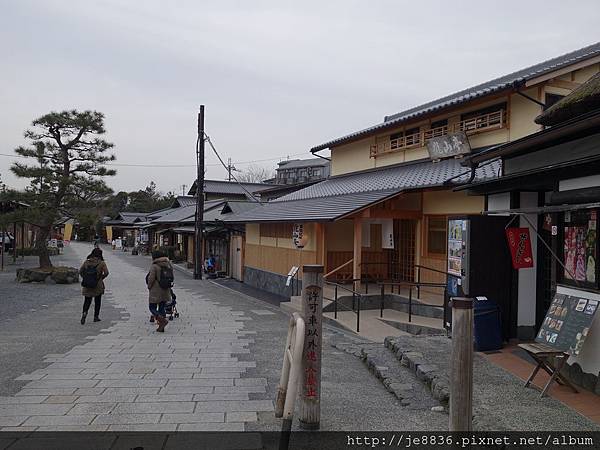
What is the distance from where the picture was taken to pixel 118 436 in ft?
15.3

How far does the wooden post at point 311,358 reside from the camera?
484cm

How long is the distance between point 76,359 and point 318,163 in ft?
190

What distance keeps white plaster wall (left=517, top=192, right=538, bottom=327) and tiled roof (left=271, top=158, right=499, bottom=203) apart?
273cm

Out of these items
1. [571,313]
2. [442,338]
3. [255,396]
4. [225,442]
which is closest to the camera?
[225,442]

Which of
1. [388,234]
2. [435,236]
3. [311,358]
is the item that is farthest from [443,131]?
[311,358]

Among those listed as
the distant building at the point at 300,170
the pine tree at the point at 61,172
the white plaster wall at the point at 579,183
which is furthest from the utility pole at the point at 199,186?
the distant building at the point at 300,170

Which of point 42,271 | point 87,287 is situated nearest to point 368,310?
point 87,287

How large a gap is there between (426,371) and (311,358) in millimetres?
2213

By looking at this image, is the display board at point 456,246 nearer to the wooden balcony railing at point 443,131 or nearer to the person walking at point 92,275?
the wooden balcony railing at point 443,131

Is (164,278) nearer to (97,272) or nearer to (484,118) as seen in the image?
(97,272)

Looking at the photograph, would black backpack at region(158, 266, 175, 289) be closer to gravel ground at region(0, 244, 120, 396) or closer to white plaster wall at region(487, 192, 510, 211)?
gravel ground at region(0, 244, 120, 396)

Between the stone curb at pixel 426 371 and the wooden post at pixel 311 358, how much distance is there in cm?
163

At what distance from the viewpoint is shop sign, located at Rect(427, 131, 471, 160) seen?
532 inches

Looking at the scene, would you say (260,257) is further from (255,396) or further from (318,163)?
(318,163)
